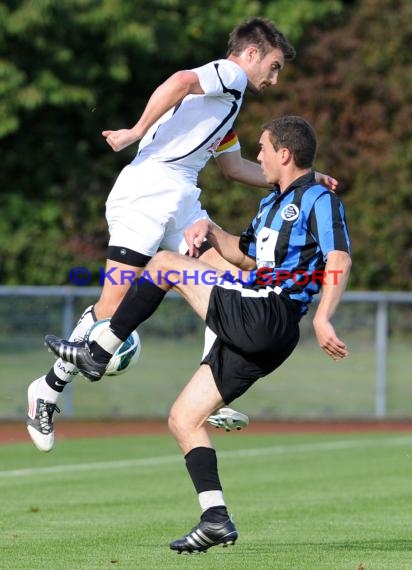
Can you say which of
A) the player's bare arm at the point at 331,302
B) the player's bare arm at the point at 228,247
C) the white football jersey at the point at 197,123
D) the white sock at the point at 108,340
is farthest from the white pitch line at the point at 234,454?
the player's bare arm at the point at 331,302

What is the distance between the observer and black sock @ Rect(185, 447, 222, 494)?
24.4ft

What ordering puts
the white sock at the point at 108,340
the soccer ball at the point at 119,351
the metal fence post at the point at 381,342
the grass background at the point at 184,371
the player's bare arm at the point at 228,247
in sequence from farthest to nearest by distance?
the metal fence post at the point at 381,342 < the grass background at the point at 184,371 < the player's bare arm at the point at 228,247 < the soccer ball at the point at 119,351 < the white sock at the point at 108,340

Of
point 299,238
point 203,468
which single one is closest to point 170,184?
point 299,238

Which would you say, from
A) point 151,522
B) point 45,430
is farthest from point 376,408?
point 45,430

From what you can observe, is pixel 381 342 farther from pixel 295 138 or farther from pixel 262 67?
pixel 295 138

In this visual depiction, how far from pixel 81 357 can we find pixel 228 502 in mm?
4235

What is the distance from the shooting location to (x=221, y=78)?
27.2 ft

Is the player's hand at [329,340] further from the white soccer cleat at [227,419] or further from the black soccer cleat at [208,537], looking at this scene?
the white soccer cleat at [227,419]

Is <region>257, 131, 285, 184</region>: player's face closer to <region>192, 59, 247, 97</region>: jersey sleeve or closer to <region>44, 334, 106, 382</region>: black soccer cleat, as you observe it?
<region>192, 59, 247, 97</region>: jersey sleeve

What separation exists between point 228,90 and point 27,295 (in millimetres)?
13032

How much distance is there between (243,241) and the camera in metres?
8.08

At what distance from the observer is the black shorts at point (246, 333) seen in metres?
7.39

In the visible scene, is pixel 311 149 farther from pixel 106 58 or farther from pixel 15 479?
pixel 106 58

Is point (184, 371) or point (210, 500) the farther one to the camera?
point (184, 371)
